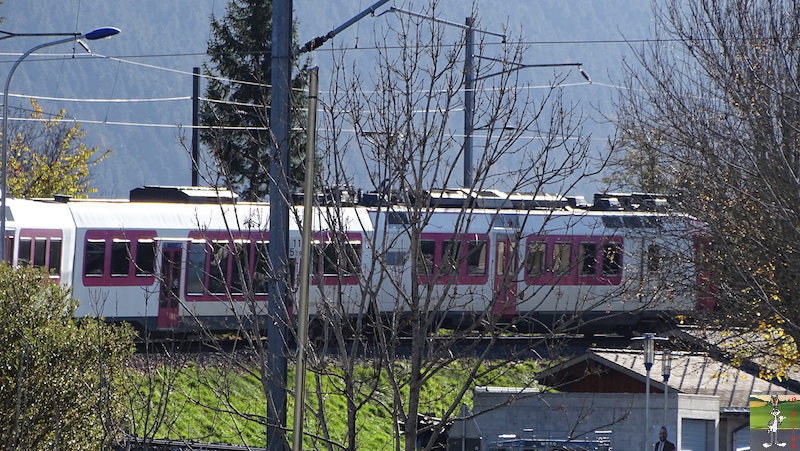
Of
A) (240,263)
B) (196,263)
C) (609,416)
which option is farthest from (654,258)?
(240,263)

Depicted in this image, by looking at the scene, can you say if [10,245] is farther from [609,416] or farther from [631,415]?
[631,415]

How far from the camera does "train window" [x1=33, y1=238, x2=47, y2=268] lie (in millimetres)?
24734

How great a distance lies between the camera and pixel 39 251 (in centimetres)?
2478

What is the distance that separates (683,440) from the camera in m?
18.2

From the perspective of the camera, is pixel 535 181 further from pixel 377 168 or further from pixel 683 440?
pixel 683 440

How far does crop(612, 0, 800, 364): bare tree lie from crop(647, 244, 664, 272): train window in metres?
1.32

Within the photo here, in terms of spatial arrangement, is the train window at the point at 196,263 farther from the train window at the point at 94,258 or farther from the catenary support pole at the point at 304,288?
the catenary support pole at the point at 304,288

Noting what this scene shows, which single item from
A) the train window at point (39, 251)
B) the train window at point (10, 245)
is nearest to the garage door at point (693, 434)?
the train window at point (39, 251)

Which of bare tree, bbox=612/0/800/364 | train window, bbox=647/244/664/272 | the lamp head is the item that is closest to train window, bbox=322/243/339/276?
bare tree, bbox=612/0/800/364

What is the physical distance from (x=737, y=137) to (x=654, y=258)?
786 cm

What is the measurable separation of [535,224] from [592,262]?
1963 mm

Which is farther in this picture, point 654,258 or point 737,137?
point 654,258

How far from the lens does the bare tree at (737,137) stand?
1594cm

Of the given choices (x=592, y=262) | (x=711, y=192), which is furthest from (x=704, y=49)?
(x=592, y=262)
